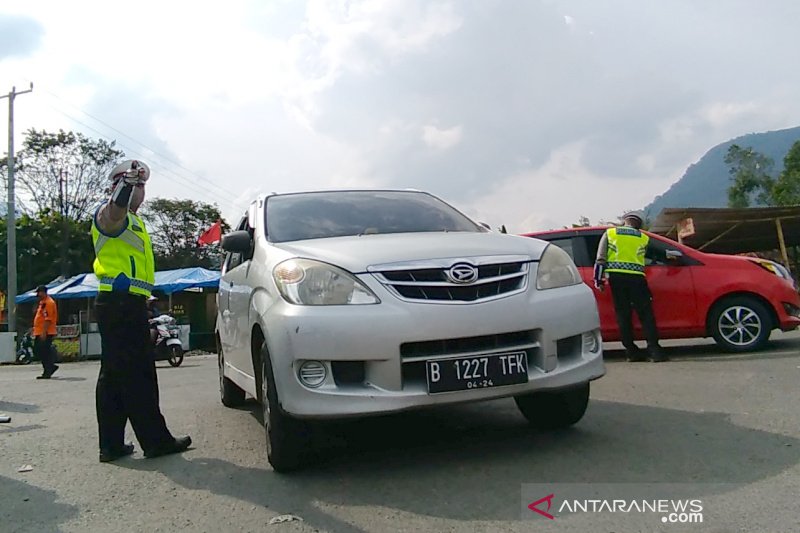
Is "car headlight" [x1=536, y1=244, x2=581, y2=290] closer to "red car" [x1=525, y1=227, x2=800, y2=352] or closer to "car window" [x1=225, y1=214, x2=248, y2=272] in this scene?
"car window" [x1=225, y1=214, x2=248, y2=272]

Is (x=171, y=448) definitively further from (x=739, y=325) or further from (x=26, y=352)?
(x=26, y=352)

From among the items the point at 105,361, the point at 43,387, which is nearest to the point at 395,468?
the point at 105,361

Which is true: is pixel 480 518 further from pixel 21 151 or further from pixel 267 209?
pixel 21 151

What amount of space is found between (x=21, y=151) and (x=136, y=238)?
4050cm

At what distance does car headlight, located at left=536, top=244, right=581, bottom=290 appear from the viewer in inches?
142

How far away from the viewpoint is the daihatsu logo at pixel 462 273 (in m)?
3.33

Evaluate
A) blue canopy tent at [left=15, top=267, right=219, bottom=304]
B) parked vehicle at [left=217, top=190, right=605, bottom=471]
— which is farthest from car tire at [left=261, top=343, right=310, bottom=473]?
blue canopy tent at [left=15, top=267, right=219, bottom=304]

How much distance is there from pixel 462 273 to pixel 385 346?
0.54 metres

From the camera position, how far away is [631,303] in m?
7.48

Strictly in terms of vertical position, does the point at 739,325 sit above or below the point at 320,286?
below

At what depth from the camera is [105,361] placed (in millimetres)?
4191

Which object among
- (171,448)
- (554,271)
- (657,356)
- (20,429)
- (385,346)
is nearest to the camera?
(385,346)

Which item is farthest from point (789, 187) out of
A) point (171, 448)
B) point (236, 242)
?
point (171, 448)

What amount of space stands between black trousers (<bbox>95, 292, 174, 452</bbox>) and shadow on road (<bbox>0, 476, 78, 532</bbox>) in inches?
24.2
